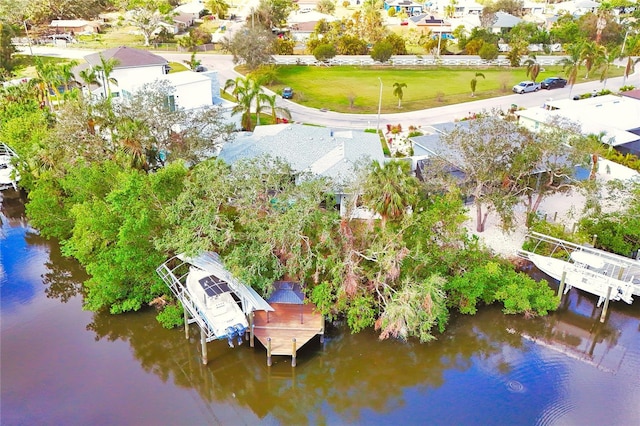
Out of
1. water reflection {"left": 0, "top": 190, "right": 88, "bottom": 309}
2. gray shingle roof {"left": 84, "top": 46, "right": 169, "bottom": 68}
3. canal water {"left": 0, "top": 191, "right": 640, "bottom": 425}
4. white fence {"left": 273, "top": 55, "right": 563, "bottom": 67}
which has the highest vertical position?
gray shingle roof {"left": 84, "top": 46, "right": 169, "bottom": 68}

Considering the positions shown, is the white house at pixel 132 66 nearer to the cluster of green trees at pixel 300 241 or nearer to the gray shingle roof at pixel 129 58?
the gray shingle roof at pixel 129 58

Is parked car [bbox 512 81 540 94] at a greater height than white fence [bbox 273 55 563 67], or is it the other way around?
white fence [bbox 273 55 563 67]

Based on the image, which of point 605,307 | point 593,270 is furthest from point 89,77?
point 605,307

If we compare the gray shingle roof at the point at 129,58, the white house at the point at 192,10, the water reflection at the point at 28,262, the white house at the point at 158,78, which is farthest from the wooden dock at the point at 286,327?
the white house at the point at 192,10

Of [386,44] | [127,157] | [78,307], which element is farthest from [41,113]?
[386,44]

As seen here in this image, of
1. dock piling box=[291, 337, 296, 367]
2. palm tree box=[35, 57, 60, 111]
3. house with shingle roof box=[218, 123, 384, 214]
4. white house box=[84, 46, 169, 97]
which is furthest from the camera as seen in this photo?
white house box=[84, 46, 169, 97]

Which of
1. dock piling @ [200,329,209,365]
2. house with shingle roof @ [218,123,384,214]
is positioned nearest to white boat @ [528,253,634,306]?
house with shingle roof @ [218,123,384,214]

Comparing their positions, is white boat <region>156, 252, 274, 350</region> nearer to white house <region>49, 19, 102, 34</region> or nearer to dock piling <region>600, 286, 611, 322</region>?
dock piling <region>600, 286, 611, 322</region>
